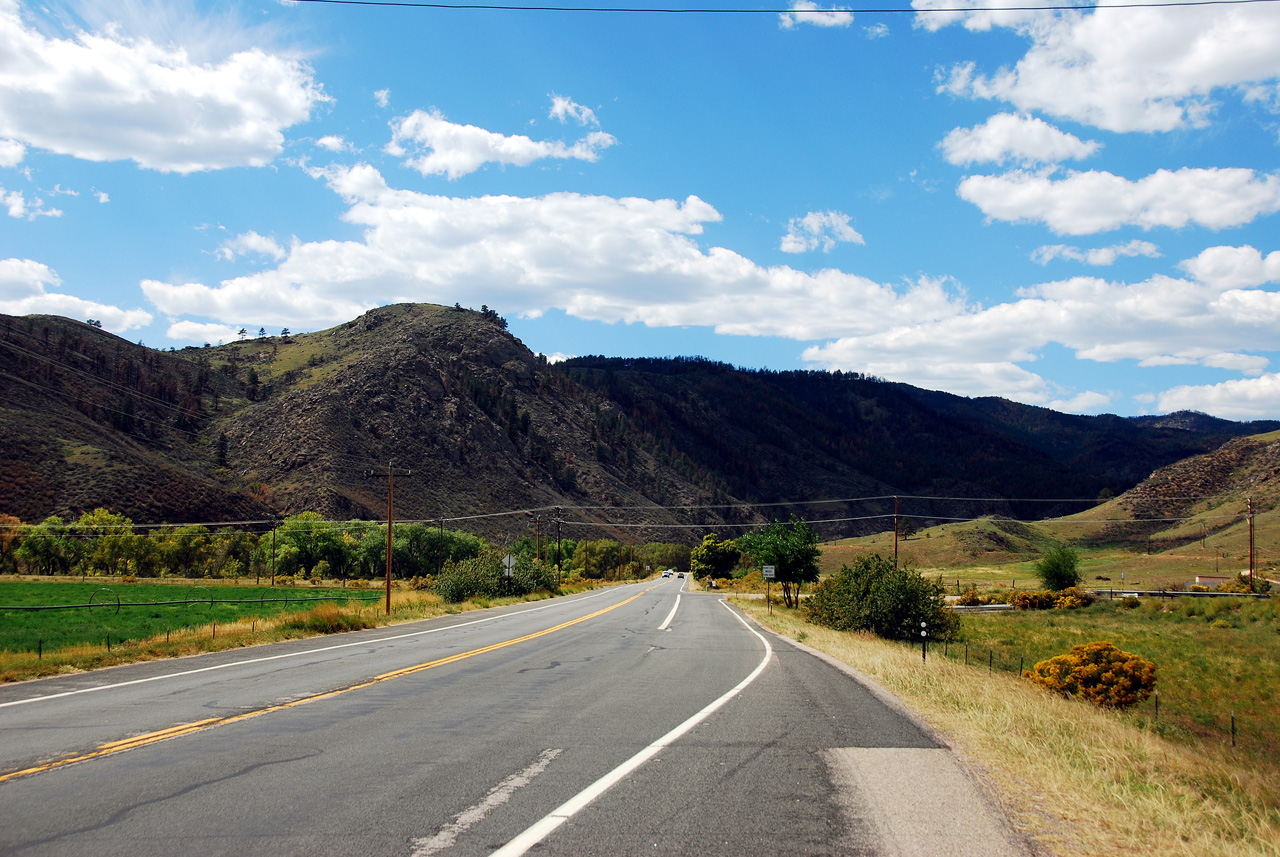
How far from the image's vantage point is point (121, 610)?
4931 centimetres

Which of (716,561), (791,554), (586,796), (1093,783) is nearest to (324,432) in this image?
(716,561)

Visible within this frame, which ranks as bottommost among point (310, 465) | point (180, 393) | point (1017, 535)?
point (1017, 535)

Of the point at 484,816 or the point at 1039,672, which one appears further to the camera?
the point at 1039,672

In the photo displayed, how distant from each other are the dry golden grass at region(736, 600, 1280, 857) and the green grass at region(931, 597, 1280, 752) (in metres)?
7.05

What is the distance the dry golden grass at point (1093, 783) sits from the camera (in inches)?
206

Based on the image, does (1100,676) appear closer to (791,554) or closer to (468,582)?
(791,554)

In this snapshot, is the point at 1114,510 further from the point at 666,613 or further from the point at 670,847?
the point at 670,847

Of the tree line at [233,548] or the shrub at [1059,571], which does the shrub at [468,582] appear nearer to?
the tree line at [233,548]

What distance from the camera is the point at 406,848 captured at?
15.7ft

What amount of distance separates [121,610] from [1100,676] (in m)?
54.5

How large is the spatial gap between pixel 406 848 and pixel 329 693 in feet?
23.6

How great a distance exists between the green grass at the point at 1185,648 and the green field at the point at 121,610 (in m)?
30.3

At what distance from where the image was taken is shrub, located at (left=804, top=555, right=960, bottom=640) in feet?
97.7

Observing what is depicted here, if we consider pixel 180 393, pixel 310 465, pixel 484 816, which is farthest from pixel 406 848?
pixel 180 393
